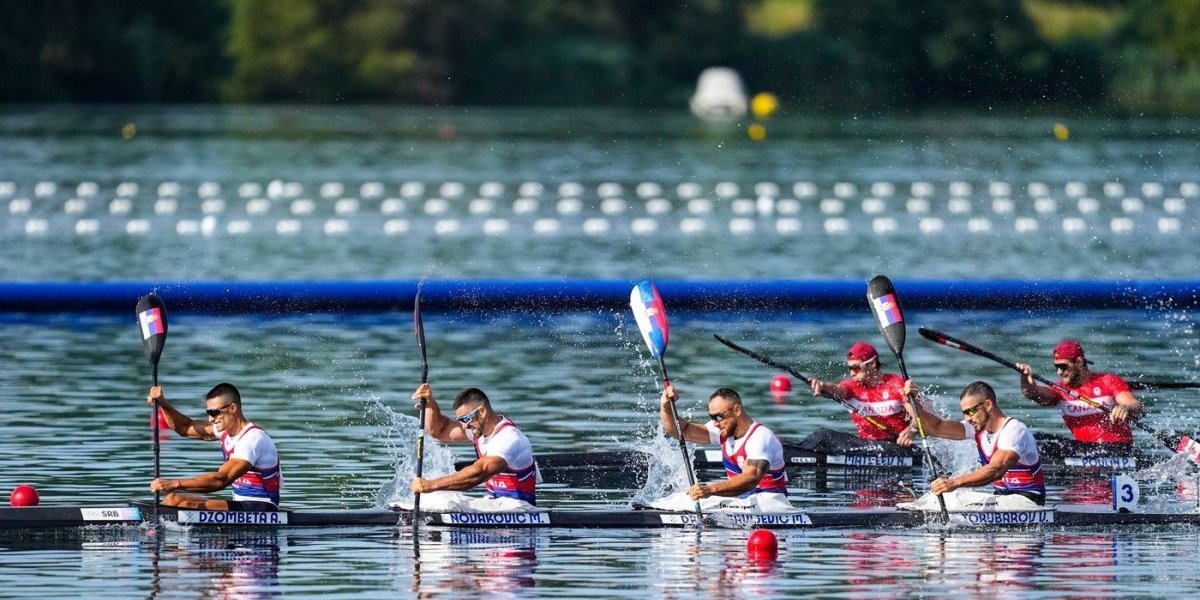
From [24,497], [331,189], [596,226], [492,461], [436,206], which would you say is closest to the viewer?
[492,461]

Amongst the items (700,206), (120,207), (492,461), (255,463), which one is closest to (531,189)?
(700,206)

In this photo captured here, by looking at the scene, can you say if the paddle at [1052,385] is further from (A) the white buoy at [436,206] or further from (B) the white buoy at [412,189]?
(B) the white buoy at [412,189]

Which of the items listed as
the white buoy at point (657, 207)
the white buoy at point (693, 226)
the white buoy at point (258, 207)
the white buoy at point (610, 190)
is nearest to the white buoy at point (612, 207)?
the white buoy at point (657, 207)

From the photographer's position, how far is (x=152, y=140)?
238ft

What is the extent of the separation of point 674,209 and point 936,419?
32.0 metres

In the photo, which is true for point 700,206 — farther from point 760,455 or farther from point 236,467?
point 236,467

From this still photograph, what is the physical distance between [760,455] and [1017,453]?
2032mm

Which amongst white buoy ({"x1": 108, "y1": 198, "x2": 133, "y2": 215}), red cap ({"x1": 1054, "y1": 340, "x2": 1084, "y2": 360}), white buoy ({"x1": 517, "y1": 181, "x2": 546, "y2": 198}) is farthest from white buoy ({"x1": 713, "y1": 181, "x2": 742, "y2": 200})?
red cap ({"x1": 1054, "y1": 340, "x2": 1084, "y2": 360})

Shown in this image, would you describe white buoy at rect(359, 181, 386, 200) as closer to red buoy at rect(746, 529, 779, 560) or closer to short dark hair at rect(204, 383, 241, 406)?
short dark hair at rect(204, 383, 241, 406)

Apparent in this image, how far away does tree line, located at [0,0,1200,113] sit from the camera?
94500 mm

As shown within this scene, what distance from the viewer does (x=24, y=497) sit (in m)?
18.6

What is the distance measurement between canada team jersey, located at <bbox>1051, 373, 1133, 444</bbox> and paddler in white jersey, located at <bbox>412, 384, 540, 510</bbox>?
5763 millimetres

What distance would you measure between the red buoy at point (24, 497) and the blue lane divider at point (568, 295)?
14482mm

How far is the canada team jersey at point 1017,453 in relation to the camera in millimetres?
18469
